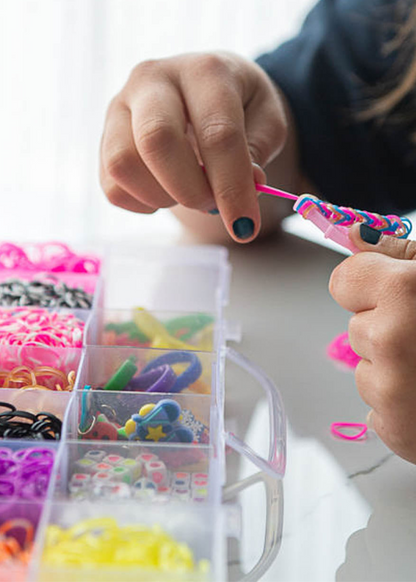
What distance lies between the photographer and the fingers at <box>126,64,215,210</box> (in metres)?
0.78

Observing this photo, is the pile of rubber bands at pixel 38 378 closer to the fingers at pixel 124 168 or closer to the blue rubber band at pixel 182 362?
the blue rubber band at pixel 182 362

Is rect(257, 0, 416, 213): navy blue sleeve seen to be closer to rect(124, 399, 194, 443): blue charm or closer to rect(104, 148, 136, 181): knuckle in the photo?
rect(104, 148, 136, 181): knuckle

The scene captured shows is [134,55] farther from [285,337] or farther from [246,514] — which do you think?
[246,514]

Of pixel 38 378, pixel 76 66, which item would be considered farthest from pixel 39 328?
A: pixel 76 66

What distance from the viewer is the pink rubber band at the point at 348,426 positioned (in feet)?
2.41

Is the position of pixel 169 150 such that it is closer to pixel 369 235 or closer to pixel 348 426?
pixel 369 235

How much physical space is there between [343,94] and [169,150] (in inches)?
25.0

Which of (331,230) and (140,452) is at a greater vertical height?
(331,230)

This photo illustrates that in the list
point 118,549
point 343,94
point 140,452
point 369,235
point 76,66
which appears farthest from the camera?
point 76,66

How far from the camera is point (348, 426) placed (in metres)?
0.76

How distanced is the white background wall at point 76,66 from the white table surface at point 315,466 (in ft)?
3.62

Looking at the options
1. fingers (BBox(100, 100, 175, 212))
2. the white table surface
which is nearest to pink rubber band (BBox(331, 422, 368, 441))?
the white table surface

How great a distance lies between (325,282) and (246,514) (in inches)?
22.7

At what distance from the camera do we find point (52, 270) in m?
0.96
